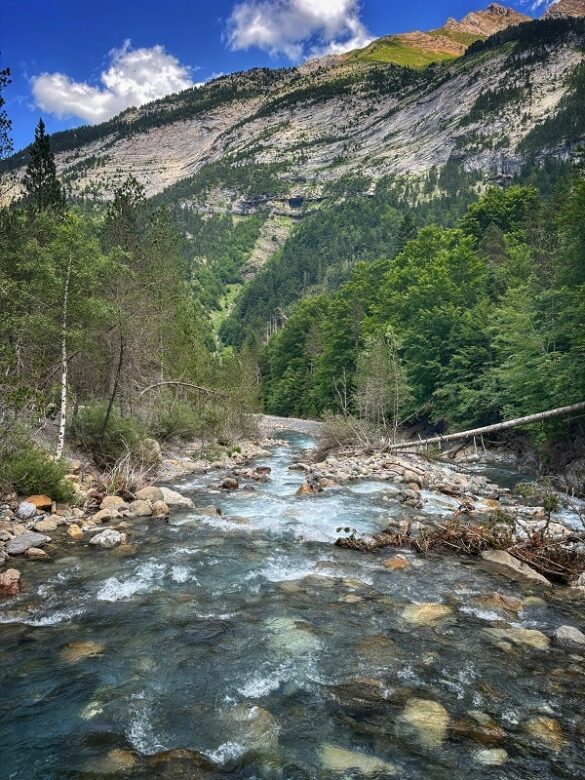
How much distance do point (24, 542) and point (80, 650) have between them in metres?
4.50

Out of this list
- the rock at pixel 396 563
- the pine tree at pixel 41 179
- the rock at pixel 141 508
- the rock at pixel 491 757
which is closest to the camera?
the rock at pixel 491 757

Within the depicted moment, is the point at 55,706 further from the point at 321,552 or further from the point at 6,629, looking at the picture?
the point at 321,552

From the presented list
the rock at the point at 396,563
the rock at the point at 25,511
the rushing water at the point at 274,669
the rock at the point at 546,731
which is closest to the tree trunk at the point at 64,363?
the rock at the point at 25,511

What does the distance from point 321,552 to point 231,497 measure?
6293 millimetres

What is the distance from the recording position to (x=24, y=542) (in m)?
9.93

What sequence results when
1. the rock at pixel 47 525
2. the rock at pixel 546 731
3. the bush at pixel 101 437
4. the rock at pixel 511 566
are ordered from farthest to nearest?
the bush at pixel 101 437
the rock at pixel 47 525
the rock at pixel 511 566
the rock at pixel 546 731

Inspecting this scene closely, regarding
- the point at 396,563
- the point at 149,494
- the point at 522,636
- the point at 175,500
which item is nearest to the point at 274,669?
the point at 522,636

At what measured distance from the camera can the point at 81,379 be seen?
2092cm

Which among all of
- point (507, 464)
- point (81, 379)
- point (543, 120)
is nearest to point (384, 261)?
point (507, 464)

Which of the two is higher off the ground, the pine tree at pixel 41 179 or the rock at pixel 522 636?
the pine tree at pixel 41 179

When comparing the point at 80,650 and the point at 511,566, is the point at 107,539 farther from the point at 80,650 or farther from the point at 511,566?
the point at 511,566

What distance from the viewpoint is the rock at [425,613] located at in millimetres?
7371

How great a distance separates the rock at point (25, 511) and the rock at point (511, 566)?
10315 mm

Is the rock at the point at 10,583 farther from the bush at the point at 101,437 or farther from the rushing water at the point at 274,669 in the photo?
the bush at the point at 101,437
